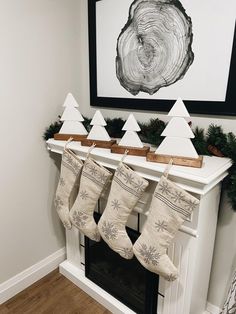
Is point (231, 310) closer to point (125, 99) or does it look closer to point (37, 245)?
point (125, 99)

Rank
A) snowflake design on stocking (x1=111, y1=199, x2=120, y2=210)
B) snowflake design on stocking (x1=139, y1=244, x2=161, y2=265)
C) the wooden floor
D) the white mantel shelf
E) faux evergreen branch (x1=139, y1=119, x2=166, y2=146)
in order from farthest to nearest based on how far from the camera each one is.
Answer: the wooden floor < faux evergreen branch (x1=139, y1=119, x2=166, y2=146) < snowflake design on stocking (x1=111, y1=199, x2=120, y2=210) < snowflake design on stocking (x1=139, y1=244, x2=161, y2=265) < the white mantel shelf

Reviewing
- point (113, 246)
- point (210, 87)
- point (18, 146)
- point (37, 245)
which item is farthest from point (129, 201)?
point (37, 245)

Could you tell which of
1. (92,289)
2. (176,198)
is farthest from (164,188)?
(92,289)

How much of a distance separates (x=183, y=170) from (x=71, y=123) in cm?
78

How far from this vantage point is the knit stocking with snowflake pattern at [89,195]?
125 cm

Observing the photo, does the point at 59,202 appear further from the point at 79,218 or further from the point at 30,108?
the point at 30,108

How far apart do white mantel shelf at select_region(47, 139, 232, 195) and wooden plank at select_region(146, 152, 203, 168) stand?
2 centimetres

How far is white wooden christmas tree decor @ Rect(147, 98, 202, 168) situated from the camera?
1.03 m

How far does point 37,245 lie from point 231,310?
1.28 metres

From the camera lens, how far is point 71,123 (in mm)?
1482

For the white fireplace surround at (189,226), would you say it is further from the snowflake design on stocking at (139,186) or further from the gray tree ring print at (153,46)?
the gray tree ring print at (153,46)

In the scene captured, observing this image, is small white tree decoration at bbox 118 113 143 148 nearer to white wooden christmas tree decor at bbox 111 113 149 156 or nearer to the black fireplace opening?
white wooden christmas tree decor at bbox 111 113 149 156

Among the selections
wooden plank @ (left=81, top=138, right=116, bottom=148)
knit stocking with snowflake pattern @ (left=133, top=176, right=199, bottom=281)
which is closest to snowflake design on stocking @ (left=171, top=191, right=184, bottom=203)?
knit stocking with snowflake pattern @ (left=133, top=176, right=199, bottom=281)

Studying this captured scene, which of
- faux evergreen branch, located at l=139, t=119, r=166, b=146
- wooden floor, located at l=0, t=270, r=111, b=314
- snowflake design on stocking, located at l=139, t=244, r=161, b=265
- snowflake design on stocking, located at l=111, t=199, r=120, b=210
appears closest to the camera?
snowflake design on stocking, located at l=139, t=244, r=161, b=265
